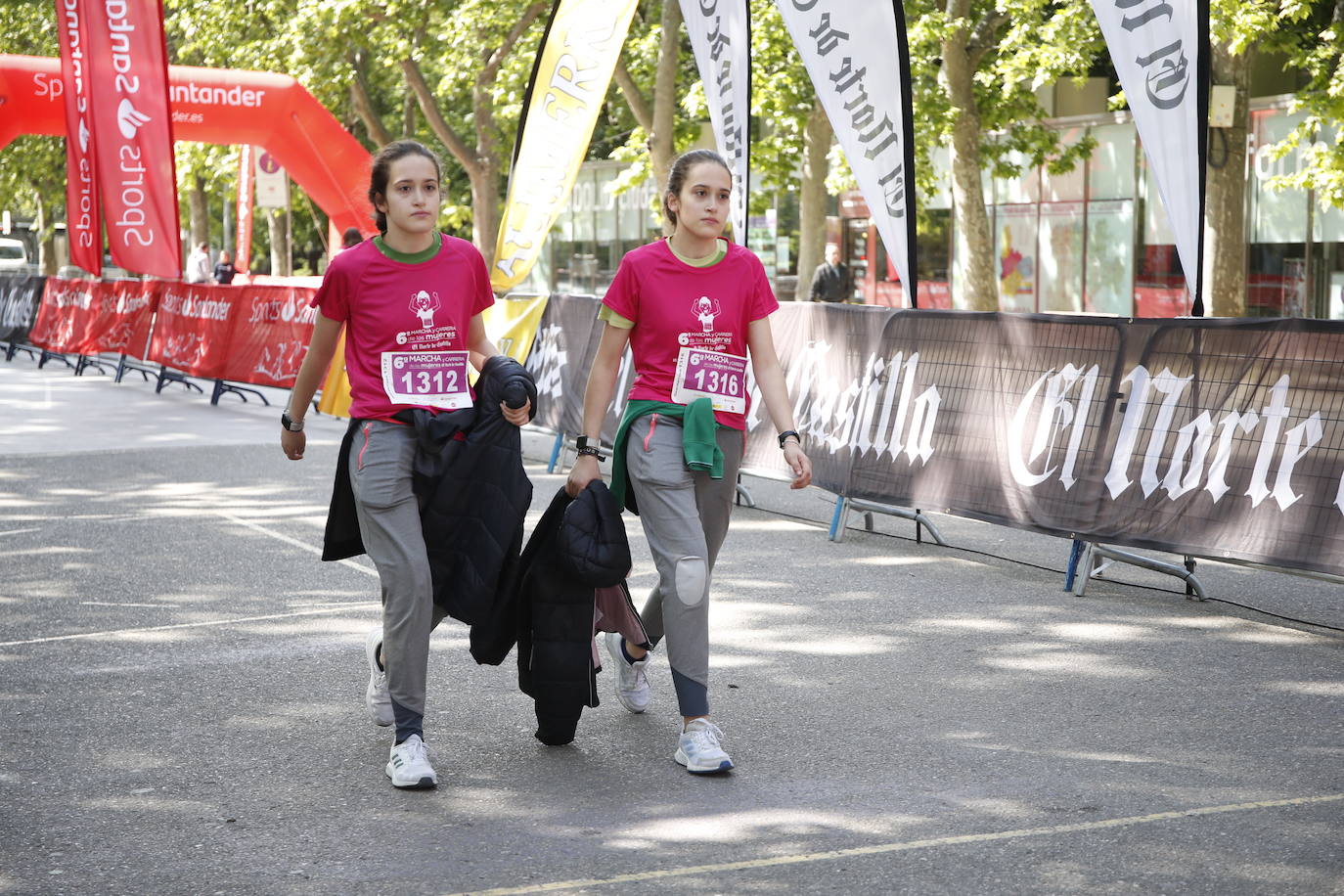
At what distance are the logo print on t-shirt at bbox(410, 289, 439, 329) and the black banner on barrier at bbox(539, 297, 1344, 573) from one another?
3925 millimetres

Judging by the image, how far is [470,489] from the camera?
16.1ft

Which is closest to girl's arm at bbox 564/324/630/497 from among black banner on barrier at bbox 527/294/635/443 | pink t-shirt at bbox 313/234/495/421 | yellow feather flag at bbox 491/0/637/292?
pink t-shirt at bbox 313/234/495/421

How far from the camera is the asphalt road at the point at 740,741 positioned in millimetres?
4137

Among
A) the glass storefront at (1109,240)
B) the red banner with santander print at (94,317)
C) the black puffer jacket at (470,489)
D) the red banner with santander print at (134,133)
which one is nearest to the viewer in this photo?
the black puffer jacket at (470,489)

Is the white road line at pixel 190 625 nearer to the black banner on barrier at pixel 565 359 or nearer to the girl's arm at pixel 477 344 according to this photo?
the girl's arm at pixel 477 344

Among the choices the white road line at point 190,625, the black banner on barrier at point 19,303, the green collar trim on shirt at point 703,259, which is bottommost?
the white road line at point 190,625

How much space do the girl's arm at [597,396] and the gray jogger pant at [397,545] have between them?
1.77ft

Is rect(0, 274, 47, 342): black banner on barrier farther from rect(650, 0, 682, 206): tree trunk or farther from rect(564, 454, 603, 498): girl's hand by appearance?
rect(564, 454, 603, 498): girl's hand

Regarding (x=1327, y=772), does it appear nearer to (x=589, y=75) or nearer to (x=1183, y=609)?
(x=1183, y=609)

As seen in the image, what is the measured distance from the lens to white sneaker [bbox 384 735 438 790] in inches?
187

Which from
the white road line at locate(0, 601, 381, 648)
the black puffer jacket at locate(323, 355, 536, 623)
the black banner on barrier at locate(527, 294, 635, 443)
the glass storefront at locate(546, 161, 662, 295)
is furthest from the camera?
the glass storefront at locate(546, 161, 662, 295)

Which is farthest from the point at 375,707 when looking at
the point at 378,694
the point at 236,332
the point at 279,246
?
the point at 279,246

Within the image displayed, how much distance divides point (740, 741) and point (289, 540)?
4620 mm

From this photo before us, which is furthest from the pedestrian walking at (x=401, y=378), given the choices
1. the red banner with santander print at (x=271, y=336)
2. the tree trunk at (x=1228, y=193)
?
the tree trunk at (x=1228, y=193)
